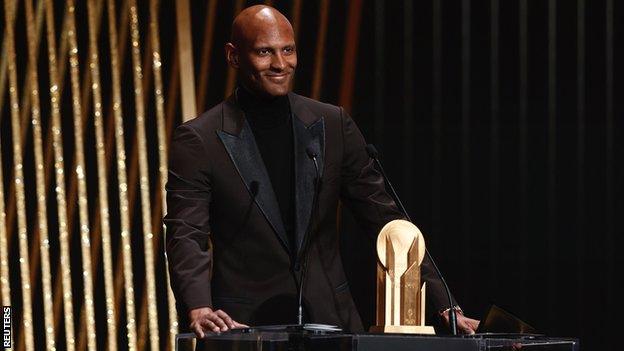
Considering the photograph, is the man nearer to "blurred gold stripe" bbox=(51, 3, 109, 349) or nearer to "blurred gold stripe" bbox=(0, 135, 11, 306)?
"blurred gold stripe" bbox=(51, 3, 109, 349)

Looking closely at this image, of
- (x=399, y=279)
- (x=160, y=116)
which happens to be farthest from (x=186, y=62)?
(x=399, y=279)

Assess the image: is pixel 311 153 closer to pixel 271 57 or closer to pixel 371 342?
pixel 271 57

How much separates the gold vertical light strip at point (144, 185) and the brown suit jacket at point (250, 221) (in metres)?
1.14

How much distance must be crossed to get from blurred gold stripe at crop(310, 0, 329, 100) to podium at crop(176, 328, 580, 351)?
5.62 ft

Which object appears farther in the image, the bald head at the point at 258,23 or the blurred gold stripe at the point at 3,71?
the blurred gold stripe at the point at 3,71

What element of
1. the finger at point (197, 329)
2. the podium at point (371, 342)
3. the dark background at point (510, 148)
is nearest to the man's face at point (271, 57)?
the finger at point (197, 329)

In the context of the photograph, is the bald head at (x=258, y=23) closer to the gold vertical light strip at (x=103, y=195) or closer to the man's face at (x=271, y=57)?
the man's face at (x=271, y=57)

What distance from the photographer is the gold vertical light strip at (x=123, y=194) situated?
11.6 ft

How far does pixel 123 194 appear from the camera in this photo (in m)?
3.54

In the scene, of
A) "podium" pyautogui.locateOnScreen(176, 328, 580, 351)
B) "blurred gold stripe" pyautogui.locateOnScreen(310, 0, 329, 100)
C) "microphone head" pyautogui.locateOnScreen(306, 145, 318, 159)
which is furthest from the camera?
"blurred gold stripe" pyautogui.locateOnScreen(310, 0, 329, 100)

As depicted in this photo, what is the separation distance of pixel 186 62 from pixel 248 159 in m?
1.21

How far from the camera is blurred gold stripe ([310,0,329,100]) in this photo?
3.50 m

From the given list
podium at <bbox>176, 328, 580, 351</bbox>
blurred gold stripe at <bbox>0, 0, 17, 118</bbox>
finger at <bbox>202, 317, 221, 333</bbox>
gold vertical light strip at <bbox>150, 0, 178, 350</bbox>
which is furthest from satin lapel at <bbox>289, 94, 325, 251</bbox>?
blurred gold stripe at <bbox>0, 0, 17, 118</bbox>

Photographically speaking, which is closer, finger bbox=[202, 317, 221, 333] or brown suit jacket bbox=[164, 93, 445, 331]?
finger bbox=[202, 317, 221, 333]
